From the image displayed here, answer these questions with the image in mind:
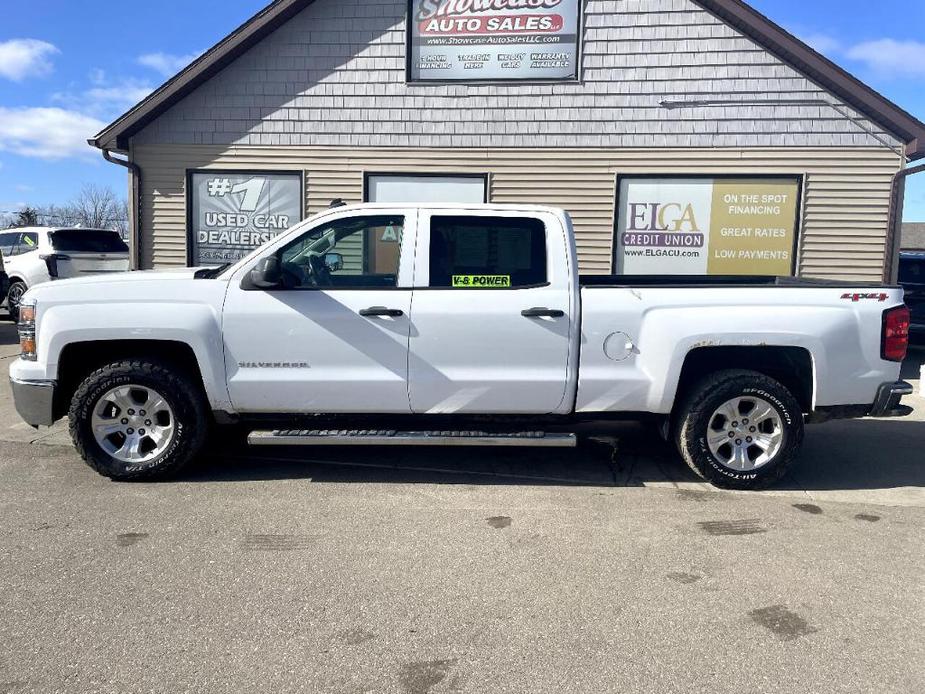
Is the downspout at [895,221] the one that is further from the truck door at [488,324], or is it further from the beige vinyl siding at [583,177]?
the truck door at [488,324]

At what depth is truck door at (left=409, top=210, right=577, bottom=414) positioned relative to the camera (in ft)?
15.8

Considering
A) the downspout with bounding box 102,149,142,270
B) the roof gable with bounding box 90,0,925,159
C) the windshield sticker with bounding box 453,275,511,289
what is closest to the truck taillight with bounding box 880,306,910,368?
the windshield sticker with bounding box 453,275,511,289

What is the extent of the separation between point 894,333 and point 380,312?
340 cm

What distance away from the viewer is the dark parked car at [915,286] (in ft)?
36.8

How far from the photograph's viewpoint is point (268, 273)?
15.1 ft

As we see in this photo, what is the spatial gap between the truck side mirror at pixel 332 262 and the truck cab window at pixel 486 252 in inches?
24.7

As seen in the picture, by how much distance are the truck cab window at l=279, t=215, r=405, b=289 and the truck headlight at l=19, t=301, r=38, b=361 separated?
1724 mm

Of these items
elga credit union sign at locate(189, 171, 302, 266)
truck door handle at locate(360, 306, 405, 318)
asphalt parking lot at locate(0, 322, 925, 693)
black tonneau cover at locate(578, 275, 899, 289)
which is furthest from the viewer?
elga credit union sign at locate(189, 171, 302, 266)

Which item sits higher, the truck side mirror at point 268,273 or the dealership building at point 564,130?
the dealership building at point 564,130

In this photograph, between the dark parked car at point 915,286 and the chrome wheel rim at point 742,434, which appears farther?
the dark parked car at point 915,286

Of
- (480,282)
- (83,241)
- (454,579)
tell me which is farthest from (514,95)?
(83,241)

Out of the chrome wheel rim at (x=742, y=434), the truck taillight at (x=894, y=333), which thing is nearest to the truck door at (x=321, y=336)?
the chrome wheel rim at (x=742, y=434)

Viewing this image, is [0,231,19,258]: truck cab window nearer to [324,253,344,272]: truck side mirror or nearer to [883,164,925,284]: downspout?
[324,253,344,272]: truck side mirror

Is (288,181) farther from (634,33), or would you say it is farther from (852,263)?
(852,263)
